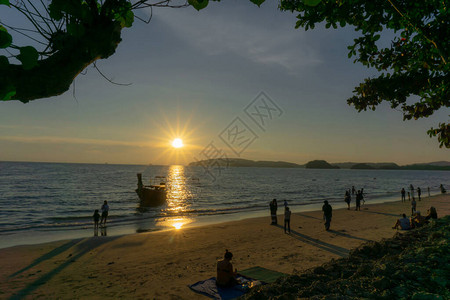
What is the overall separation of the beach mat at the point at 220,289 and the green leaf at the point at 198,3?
6.68m

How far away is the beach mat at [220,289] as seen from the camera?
6688 mm

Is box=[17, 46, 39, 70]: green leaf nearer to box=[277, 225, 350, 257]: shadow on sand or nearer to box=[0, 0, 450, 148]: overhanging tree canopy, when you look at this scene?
box=[0, 0, 450, 148]: overhanging tree canopy

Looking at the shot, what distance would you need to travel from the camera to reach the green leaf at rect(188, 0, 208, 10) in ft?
7.12

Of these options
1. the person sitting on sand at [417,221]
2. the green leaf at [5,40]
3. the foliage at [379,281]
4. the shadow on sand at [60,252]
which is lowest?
the shadow on sand at [60,252]

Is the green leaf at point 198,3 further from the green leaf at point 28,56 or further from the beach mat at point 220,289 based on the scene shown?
the beach mat at point 220,289

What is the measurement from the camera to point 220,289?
708cm

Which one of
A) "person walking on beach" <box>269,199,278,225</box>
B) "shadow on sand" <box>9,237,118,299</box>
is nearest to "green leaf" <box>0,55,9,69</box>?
"shadow on sand" <box>9,237,118,299</box>

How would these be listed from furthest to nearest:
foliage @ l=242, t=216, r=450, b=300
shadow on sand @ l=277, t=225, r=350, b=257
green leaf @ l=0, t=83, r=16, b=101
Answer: shadow on sand @ l=277, t=225, r=350, b=257 → foliage @ l=242, t=216, r=450, b=300 → green leaf @ l=0, t=83, r=16, b=101

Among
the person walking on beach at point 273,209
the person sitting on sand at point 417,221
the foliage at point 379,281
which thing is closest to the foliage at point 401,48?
the foliage at point 379,281

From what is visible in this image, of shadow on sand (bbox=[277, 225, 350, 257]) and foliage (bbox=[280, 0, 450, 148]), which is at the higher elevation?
foliage (bbox=[280, 0, 450, 148])

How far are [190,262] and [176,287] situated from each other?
8.51ft

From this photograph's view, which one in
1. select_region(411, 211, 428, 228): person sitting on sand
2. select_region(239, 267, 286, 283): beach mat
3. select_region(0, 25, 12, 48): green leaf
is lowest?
select_region(239, 267, 286, 283): beach mat

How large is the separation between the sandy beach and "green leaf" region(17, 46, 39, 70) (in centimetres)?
726

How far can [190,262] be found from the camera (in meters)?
10.5
